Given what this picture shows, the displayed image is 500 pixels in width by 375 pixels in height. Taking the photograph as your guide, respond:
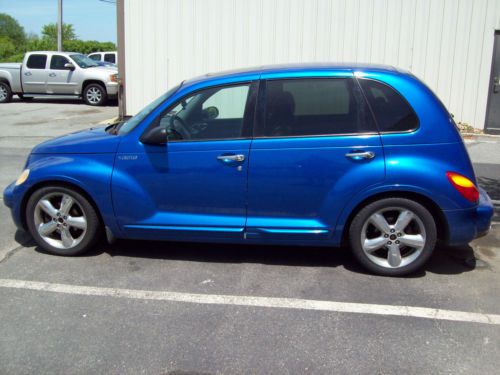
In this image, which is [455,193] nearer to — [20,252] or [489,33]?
[20,252]

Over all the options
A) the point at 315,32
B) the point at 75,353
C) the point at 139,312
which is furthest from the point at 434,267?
the point at 315,32

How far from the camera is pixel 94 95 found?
17.3m

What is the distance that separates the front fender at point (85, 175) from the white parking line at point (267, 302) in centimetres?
69

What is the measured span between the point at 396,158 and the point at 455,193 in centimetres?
53

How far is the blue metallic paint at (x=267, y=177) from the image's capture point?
4035 millimetres

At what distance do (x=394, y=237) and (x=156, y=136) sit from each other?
6.90 ft

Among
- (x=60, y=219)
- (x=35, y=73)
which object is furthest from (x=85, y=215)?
(x=35, y=73)

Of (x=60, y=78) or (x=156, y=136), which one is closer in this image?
(x=156, y=136)

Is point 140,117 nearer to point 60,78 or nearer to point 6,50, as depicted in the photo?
point 60,78

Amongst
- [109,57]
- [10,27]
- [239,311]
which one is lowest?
[239,311]

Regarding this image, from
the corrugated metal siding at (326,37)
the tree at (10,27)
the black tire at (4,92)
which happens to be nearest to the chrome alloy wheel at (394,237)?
the corrugated metal siding at (326,37)

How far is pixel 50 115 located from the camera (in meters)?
15.0

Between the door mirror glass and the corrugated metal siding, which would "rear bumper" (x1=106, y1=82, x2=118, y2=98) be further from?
the corrugated metal siding

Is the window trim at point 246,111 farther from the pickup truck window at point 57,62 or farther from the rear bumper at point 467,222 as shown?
the pickup truck window at point 57,62
